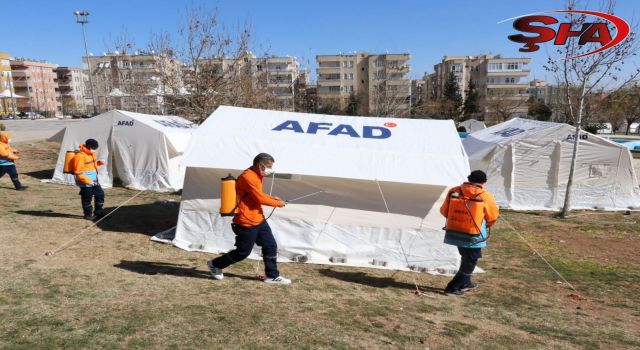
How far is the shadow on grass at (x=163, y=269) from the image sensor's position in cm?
570

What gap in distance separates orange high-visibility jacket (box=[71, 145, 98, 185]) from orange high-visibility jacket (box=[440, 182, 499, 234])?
6.67m

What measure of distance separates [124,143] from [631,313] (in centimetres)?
1322

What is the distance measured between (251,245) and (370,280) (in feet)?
6.45

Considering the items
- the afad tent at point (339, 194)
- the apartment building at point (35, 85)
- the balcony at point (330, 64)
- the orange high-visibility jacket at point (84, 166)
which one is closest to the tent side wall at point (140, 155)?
the orange high-visibility jacket at point (84, 166)

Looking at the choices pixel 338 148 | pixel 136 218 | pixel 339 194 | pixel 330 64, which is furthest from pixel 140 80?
pixel 330 64

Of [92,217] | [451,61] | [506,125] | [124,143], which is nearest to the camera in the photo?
[92,217]

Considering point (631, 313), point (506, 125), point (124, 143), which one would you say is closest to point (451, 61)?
point (506, 125)

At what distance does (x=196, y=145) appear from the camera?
6.82m

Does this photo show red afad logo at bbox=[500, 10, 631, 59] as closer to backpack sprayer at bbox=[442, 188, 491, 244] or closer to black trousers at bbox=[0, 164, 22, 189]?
backpack sprayer at bbox=[442, 188, 491, 244]

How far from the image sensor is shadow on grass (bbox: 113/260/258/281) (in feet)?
18.7

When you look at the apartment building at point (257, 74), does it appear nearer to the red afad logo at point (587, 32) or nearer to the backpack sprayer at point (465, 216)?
the red afad logo at point (587, 32)

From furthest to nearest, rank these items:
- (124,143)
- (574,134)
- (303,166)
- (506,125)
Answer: (506,125), (124,143), (574,134), (303,166)

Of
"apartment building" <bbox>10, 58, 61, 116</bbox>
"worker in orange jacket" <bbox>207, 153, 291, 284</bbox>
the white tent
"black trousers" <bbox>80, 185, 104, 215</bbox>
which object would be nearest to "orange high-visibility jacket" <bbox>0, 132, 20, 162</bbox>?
"black trousers" <bbox>80, 185, 104, 215</bbox>

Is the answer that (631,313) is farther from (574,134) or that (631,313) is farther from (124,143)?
(124,143)
